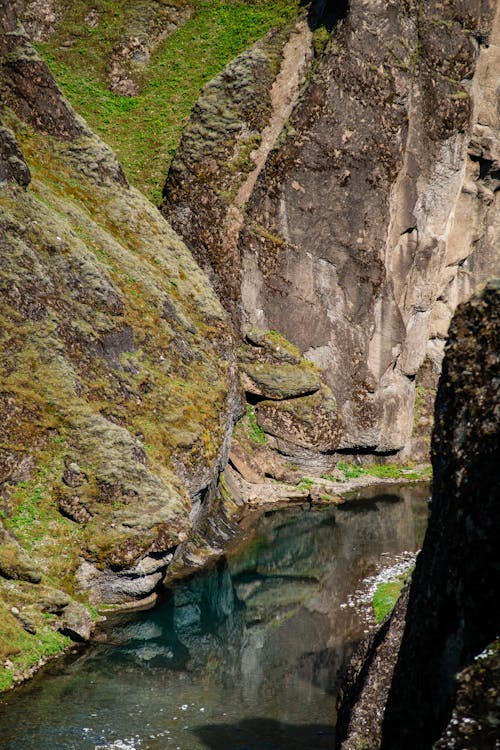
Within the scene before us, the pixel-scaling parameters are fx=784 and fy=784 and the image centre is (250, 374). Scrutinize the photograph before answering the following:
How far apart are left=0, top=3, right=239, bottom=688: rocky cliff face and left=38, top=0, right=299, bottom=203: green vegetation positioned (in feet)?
48.5

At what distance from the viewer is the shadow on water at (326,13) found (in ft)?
177

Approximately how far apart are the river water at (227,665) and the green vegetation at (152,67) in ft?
101

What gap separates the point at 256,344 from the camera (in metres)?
53.2

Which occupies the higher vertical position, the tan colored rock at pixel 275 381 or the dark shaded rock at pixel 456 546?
the tan colored rock at pixel 275 381

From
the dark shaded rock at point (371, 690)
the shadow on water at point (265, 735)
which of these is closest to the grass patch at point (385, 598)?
the shadow on water at point (265, 735)

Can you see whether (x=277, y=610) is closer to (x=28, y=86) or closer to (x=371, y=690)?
(x=371, y=690)

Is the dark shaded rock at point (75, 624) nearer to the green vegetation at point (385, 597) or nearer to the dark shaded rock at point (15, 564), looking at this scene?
the dark shaded rock at point (15, 564)

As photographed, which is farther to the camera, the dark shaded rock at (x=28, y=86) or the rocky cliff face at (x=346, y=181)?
the rocky cliff face at (x=346, y=181)

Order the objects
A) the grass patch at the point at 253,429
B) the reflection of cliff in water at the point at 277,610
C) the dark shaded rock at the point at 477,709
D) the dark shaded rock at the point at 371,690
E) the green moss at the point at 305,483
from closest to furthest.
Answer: the dark shaded rock at the point at 477,709 < the dark shaded rock at the point at 371,690 < the reflection of cliff in water at the point at 277,610 < the green moss at the point at 305,483 < the grass patch at the point at 253,429

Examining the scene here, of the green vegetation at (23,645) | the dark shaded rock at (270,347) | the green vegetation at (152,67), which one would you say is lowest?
the green vegetation at (23,645)

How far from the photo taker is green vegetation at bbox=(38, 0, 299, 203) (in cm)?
5884

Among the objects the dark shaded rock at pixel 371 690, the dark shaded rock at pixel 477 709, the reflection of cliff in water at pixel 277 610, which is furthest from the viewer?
the reflection of cliff in water at pixel 277 610

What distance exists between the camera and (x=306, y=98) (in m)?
53.9

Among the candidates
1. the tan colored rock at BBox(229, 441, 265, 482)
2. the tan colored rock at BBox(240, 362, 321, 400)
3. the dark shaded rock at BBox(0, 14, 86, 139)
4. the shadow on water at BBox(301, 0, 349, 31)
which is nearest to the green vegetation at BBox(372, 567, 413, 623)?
the tan colored rock at BBox(229, 441, 265, 482)
